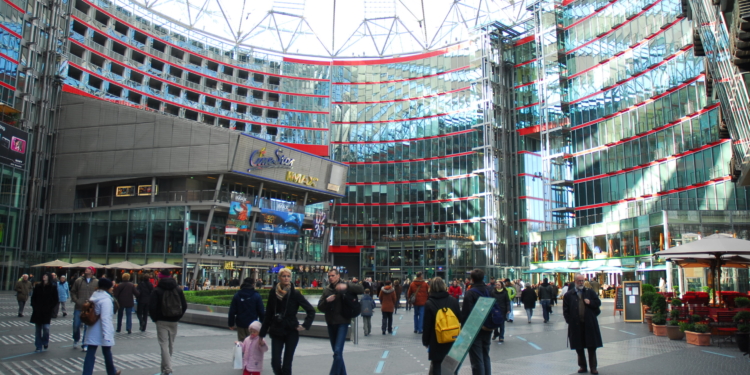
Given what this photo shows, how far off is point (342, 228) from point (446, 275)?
64.8ft

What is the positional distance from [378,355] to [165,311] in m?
4.93

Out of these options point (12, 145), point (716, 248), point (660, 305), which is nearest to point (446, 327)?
point (660, 305)

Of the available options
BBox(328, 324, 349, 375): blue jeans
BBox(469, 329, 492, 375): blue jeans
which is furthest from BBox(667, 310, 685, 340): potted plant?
BBox(328, 324, 349, 375): blue jeans

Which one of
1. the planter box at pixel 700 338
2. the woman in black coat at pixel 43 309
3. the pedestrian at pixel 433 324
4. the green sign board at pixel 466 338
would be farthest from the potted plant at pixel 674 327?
the woman in black coat at pixel 43 309

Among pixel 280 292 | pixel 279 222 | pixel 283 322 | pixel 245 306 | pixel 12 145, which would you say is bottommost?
pixel 283 322

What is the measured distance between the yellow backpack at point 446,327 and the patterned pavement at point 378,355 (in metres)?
2.74

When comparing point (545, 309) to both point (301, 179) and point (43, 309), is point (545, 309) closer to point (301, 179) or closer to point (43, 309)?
point (43, 309)

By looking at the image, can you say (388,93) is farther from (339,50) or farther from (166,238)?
(166,238)

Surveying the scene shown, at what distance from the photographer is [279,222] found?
53000mm

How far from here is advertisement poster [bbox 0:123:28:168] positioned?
35562mm

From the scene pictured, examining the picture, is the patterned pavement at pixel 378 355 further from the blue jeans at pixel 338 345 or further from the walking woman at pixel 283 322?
the walking woman at pixel 283 322

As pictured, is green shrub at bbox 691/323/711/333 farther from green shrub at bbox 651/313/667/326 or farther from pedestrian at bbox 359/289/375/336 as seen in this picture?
pedestrian at bbox 359/289/375/336

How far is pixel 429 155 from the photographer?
75.9 m

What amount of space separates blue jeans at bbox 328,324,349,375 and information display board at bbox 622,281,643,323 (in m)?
15.6
